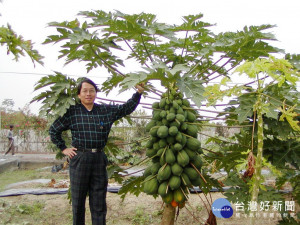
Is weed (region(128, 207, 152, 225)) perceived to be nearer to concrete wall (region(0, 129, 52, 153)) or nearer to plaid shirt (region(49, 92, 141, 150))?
plaid shirt (region(49, 92, 141, 150))

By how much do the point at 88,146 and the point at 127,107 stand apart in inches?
20.5

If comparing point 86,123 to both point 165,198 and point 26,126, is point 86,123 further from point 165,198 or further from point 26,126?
point 26,126

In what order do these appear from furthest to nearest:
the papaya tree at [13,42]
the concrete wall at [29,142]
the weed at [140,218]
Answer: the concrete wall at [29,142] < the weed at [140,218] < the papaya tree at [13,42]

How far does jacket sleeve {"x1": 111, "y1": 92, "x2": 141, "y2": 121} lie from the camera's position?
2.50m

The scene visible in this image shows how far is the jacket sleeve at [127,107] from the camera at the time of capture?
250cm

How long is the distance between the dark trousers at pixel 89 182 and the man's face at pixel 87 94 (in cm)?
49

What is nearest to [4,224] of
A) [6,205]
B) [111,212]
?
[6,205]

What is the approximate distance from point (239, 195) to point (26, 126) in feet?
45.2

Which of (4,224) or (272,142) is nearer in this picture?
(272,142)

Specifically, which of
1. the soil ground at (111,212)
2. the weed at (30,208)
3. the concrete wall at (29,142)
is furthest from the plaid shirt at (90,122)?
the concrete wall at (29,142)

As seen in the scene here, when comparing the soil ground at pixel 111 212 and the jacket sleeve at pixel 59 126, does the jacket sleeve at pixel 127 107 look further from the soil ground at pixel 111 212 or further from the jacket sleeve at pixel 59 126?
the soil ground at pixel 111 212

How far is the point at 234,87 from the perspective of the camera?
5.06 feet

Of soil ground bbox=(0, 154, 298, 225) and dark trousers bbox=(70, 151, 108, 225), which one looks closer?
dark trousers bbox=(70, 151, 108, 225)

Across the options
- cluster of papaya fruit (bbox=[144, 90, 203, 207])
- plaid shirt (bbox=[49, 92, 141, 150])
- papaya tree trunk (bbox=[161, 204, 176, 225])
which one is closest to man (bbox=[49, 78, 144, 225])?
plaid shirt (bbox=[49, 92, 141, 150])
